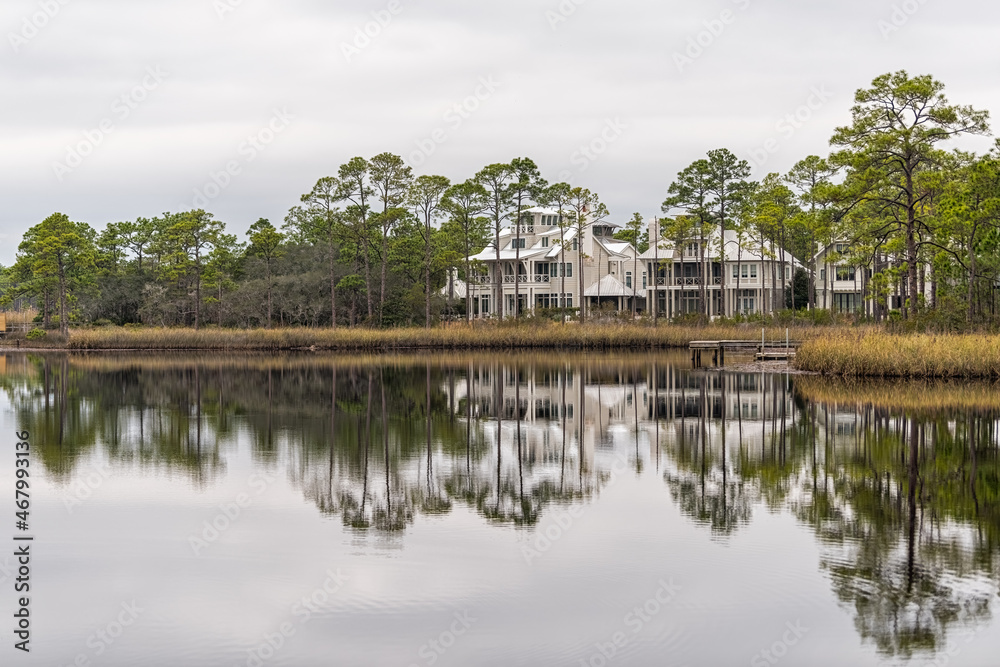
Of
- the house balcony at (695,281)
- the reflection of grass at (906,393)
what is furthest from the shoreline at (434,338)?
the house balcony at (695,281)

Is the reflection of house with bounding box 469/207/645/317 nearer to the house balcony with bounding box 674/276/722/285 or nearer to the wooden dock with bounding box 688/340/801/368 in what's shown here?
the house balcony with bounding box 674/276/722/285

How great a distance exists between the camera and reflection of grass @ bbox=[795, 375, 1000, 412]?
26453 millimetres

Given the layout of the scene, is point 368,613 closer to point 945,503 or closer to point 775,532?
point 775,532

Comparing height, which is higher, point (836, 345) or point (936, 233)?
point (936, 233)

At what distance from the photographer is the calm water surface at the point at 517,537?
31.1ft

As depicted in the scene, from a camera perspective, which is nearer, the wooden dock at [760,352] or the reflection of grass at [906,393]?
the reflection of grass at [906,393]

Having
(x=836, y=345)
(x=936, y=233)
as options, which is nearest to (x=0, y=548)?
(x=836, y=345)

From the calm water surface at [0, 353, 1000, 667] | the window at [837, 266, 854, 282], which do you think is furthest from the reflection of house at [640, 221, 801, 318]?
the calm water surface at [0, 353, 1000, 667]

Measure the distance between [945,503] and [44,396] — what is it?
2824cm

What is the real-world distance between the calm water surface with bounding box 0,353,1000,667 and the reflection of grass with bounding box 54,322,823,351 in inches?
1417

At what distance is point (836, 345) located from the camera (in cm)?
3784

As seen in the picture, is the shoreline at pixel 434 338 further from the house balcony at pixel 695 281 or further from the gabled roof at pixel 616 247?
the gabled roof at pixel 616 247

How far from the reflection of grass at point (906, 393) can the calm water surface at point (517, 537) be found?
1.54ft

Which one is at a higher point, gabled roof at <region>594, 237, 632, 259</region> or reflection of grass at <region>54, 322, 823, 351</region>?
gabled roof at <region>594, 237, 632, 259</region>
